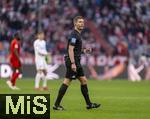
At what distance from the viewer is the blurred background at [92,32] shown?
35.7 meters

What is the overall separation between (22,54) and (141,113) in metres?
21.6

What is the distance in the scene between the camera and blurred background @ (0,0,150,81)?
35.7 metres

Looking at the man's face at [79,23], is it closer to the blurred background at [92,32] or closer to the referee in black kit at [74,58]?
the referee in black kit at [74,58]

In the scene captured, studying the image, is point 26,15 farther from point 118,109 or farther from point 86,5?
point 118,109
